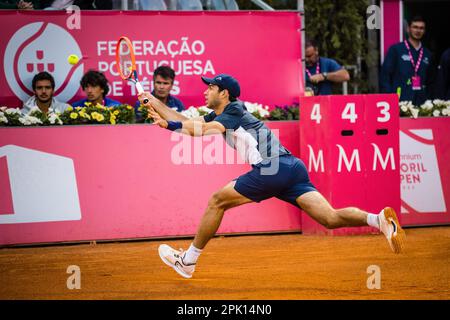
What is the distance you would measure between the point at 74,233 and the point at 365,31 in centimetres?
811

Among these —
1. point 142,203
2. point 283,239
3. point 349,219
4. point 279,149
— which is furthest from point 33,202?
point 349,219

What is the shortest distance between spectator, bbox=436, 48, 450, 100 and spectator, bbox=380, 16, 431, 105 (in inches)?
22.1

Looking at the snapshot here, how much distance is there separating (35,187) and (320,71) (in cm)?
488

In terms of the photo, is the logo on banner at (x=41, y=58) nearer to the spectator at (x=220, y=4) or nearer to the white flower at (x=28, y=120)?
the white flower at (x=28, y=120)

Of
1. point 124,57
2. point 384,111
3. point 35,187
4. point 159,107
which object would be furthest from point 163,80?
point 159,107

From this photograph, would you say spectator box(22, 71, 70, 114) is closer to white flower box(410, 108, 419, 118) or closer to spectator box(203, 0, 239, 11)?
spectator box(203, 0, 239, 11)

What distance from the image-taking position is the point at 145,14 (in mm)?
11320

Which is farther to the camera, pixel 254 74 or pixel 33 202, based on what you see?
pixel 254 74

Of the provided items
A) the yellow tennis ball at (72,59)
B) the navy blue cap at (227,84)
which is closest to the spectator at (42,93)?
the yellow tennis ball at (72,59)

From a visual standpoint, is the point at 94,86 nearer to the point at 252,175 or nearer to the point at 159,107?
the point at 159,107

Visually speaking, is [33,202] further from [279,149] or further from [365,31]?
[365,31]

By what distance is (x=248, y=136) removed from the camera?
7211 millimetres

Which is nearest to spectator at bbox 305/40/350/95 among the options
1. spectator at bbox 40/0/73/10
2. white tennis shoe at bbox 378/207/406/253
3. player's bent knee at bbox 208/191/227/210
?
spectator at bbox 40/0/73/10

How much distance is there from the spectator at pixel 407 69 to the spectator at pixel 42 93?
17.2 ft
